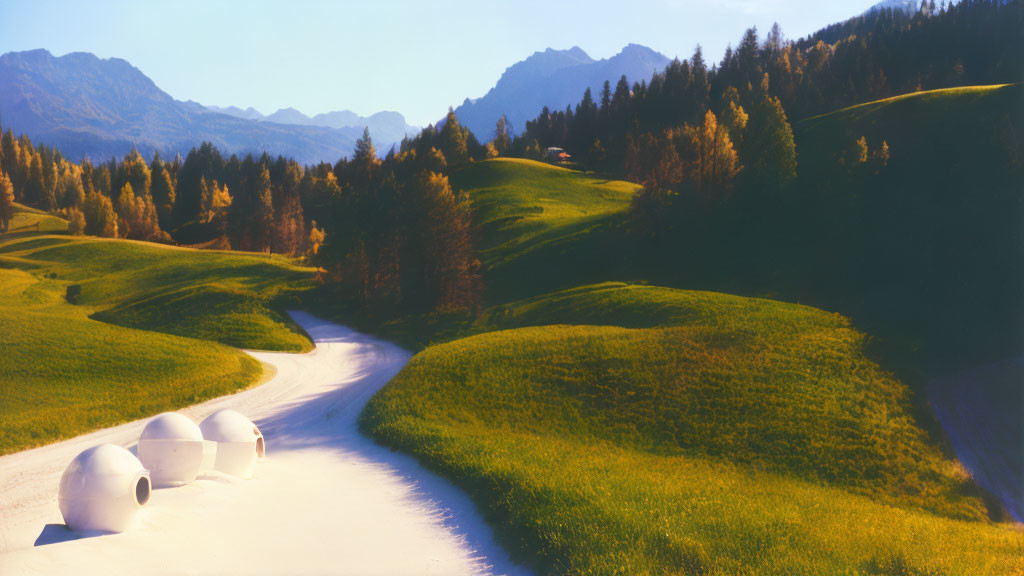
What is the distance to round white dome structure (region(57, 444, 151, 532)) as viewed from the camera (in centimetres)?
1170

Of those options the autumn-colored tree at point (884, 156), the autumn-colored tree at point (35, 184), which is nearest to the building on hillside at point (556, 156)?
the autumn-colored tree at point (884, 156)

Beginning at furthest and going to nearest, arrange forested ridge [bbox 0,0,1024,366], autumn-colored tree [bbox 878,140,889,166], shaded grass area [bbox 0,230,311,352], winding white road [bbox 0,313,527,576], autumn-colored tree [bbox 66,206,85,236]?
Result: autumn-colored tree [bbox 66,206,85,236] < autumn-colored tree [bbox 878,140,889,166] < shaded grass area [bbox 0,230,311,352] < forested ridge [bbox 0,0,1024,366] < winding white road [bbox 0,313,527,576]

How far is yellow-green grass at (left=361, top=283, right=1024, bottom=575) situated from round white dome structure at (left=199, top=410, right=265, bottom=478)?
563cm

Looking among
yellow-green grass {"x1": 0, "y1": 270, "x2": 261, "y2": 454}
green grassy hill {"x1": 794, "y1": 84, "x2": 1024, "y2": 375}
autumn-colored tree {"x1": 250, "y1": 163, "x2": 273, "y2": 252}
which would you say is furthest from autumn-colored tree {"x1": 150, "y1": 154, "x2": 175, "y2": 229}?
green grassy hill {"x1": 794, "y1": 84, "x2": 1024, "y2": 375}

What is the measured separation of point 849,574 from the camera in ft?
34.6

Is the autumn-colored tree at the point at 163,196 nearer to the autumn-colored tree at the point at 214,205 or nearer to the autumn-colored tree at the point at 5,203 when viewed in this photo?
the autumn-colored tree at the point at 214,205

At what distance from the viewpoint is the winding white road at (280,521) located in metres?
11.5

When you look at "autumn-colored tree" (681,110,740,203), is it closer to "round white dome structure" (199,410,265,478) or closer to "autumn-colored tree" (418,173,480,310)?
"autumn-colored tree" (418,173,480,310)

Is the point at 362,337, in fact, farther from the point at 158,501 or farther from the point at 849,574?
the point at 849,574

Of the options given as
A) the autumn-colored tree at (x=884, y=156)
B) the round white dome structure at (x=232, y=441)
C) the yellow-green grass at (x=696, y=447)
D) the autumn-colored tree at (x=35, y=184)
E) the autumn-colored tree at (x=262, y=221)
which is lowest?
the yellow-green grass at (x=696, y=447)

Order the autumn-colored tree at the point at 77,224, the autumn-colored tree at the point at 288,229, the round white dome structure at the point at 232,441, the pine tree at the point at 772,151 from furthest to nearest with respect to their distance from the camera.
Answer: the autumn-colored tree at the point at 288,229
the autumn-colored tree at the point at 77,224
the pine tree at the point at 772,151
the round white dome structure at the point at 232,441

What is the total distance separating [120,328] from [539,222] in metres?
48.9

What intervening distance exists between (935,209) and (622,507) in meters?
41.7

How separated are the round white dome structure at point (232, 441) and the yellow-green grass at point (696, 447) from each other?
18.5 ft
